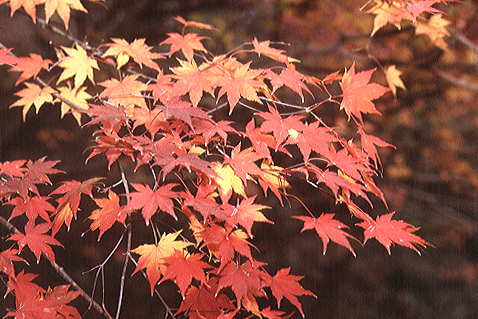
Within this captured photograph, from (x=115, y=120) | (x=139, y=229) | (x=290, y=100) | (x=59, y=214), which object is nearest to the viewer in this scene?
(x=115, y=120)

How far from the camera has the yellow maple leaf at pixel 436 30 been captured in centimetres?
187

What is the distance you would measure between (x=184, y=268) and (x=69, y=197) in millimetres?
322

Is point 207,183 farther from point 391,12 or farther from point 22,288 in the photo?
point 391,12

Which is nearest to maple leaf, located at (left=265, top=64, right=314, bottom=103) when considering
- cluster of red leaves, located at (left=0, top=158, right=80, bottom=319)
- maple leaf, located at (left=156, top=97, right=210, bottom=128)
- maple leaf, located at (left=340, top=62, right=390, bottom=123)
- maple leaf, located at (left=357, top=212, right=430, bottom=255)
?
maple leaf, located at (left=340, top=62, right=390, bottom=123)

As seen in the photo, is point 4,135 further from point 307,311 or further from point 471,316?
point 471,316

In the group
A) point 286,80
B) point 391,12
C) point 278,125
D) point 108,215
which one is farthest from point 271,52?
point 391,12

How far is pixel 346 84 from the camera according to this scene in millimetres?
989

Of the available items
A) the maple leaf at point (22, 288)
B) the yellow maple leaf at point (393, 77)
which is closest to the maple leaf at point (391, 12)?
the yellow maple leaf at point (393, 77)

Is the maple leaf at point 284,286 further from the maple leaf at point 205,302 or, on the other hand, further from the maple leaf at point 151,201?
the maple leaf at point 151,201

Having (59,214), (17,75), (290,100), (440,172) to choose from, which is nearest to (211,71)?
(59,214)

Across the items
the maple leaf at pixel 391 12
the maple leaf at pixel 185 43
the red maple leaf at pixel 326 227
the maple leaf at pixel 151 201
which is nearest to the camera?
the maple leaf at pixel 151 201

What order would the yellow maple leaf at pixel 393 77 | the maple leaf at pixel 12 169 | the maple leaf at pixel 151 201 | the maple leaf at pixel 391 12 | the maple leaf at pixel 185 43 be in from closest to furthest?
the maple leaf at pixel 151 201 → the maple leaf at pixel 12 169 → the maple leaf at pixel 185 43 → the maple leaf at pixel 391 12 → the yellow maple leaf at pixel 393 77

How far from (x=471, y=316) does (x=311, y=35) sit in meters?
1.58

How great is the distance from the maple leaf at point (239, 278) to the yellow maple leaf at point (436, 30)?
1.59 metres
